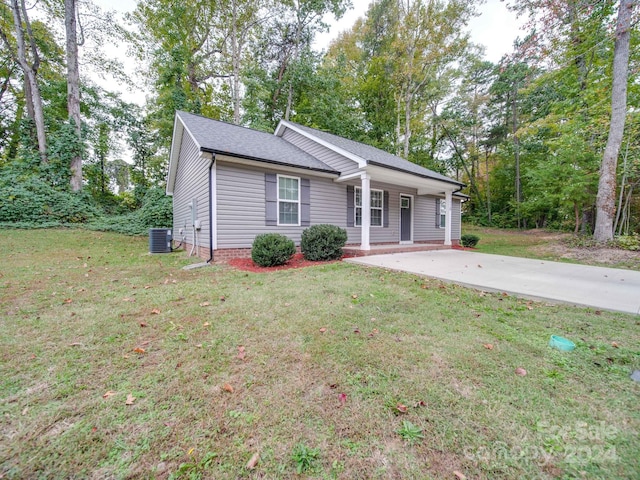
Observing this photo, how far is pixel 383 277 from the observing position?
5.18 m

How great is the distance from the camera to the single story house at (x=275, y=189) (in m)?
6.84

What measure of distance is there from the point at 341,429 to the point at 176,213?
42.1ft

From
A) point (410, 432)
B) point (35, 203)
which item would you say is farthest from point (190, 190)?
point (410, 432)

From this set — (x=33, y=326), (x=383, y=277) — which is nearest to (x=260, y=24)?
(x=383, y=277)

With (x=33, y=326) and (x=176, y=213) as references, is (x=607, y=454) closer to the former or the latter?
(x=33, y=326)

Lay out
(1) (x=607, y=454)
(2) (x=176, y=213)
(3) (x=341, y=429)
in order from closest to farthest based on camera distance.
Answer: (1) (x=607, y=454)
(3) (x=341, y=429)
(2) (x=176, y=213)

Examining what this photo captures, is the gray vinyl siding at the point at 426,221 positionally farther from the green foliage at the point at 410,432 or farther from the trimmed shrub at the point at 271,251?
the green foliage at the point at 410,432

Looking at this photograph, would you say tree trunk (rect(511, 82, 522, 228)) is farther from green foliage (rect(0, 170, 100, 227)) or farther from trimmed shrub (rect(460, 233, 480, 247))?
green foliage (rect(0, 170, 100, 227))

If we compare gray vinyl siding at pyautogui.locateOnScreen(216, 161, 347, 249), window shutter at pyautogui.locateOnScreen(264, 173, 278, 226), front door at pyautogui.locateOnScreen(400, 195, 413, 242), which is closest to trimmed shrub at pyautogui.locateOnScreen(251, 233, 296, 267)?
gray vinyl siding at pyautogui.locateOnScreen(216, 161, 347, 249)

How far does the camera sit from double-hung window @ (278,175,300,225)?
7773mm

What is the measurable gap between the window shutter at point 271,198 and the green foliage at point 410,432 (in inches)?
257

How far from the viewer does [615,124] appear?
26.7 ft

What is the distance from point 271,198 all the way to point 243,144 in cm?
198

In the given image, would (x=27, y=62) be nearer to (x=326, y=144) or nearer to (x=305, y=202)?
(x=326, y=144)
